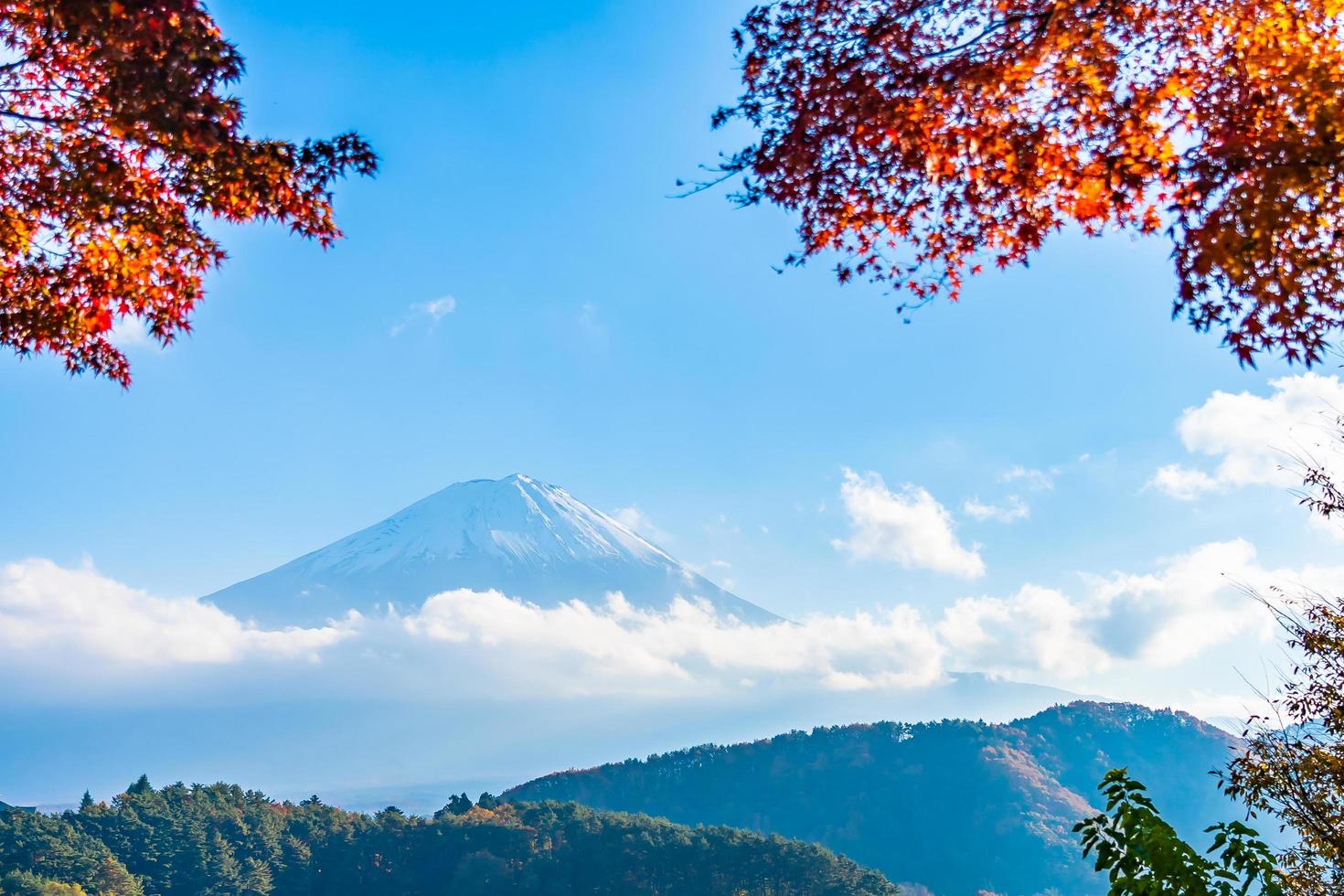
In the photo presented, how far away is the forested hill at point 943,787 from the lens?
232ft

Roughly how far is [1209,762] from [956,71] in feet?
343

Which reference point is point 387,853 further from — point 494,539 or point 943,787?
point 494,539

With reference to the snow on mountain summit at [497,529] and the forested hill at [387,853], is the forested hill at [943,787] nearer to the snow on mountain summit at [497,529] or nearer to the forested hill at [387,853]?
the forested hill at [387,853]

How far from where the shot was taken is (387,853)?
4969 centimetres

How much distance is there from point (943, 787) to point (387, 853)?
4807 cm

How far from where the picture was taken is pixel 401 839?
49812 millimetres

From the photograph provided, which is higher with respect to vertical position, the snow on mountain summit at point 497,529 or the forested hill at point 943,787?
the snow on mountain summit at point 497,529

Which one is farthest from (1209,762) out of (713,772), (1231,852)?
(1231,852)

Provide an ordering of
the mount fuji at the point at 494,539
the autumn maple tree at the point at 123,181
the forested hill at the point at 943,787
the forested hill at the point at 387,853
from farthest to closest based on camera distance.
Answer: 1. the mount fuji at the point at 494,539
2. the forested hill at the point at 943,787
3. the forested hill at the point at 387,853
4. the autumn maple tree at the point at 123,181

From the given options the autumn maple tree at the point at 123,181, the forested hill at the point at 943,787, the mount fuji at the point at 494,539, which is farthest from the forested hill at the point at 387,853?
Result: the mount fuji at the point at 494,539

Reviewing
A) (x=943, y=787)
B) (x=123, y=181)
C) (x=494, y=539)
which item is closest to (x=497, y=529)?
Result: (x=494, y=539)

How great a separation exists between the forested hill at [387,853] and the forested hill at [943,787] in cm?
2618

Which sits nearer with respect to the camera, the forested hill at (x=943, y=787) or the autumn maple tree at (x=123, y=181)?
the autumn maple tree at (x=123, y=181)

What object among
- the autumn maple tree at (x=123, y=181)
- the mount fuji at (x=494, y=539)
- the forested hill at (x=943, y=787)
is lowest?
the forested hill at (x=943, y=787)
